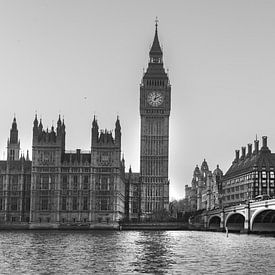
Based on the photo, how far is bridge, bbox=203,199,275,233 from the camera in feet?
388

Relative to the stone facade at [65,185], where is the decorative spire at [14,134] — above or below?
above

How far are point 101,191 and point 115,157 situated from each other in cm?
854

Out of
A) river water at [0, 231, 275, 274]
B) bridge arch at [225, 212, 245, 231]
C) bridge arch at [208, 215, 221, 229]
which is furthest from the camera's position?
bridge arch at [208, 215, 221, 229]

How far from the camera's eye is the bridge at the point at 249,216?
388 feet

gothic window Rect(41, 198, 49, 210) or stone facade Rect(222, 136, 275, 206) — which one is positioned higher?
stone facade Rect(222, 136, 275, 206)

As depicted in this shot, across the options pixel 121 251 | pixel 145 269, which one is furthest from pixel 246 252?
pixel 145 269

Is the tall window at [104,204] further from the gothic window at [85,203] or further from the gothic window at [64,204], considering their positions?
the gothic window at [64,204]

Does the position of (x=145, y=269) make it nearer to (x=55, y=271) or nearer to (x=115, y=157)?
(x=55, y=271)

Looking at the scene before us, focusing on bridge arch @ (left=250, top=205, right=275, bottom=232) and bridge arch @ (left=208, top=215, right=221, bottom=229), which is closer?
bridge arch @ (left=250, top=205, right=275, bottom=232)

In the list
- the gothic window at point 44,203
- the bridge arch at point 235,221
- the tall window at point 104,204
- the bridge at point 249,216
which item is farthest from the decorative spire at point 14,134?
the bridge arch at point 235,221

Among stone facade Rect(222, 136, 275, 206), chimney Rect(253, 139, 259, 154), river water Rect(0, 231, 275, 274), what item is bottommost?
river water Rect(0, 231, 275, 274)

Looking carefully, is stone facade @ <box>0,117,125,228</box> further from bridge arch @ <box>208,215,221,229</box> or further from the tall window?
bridge arch @ <box>208,215,221,229</box>

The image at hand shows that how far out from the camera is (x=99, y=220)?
162 meters

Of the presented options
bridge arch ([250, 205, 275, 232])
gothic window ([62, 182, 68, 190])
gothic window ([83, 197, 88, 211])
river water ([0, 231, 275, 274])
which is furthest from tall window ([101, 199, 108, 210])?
river water ([0, 231, 275, 274])
